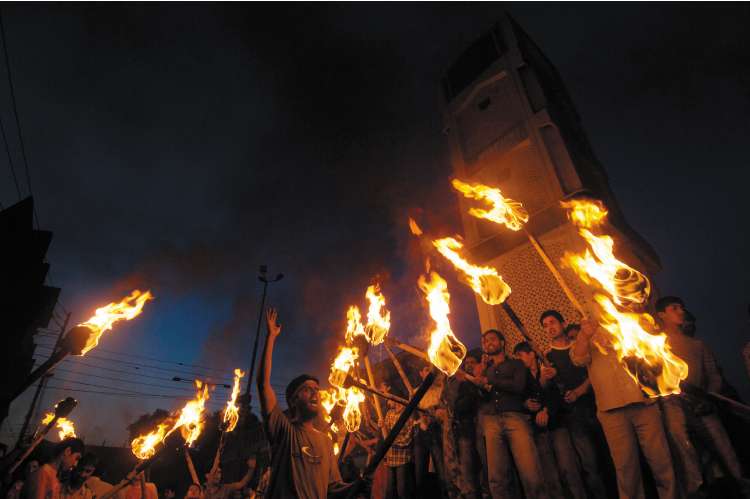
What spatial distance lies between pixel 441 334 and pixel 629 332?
2662mm

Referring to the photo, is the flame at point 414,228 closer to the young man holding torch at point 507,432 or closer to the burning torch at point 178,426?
the young man holding torch at point 507,432

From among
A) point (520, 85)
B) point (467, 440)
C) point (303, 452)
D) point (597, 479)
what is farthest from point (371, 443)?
point (520, 85)

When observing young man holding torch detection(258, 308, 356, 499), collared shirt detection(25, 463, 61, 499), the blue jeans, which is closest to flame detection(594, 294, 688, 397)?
the blue jeans

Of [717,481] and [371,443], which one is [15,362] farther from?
[717,481]

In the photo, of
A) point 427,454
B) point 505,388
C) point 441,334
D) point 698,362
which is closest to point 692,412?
point 698,362

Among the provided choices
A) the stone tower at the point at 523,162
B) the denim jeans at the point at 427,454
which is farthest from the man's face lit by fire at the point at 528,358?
the stone tower at the point at 523,162

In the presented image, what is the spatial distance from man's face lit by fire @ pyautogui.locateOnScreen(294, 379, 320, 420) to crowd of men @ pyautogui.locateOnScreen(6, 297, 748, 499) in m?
0.01

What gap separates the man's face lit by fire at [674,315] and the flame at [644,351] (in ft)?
2.99

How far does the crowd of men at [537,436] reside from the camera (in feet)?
11.5

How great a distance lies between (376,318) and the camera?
655 cm

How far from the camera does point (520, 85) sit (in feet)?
47.8

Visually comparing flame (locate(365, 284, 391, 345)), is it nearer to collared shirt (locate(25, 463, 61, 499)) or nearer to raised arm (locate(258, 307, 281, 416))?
raised arm (locate(258, 307, 281, 416))

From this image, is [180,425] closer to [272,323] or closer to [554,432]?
[272,323]

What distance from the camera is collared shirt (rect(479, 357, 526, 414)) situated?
203 inches
